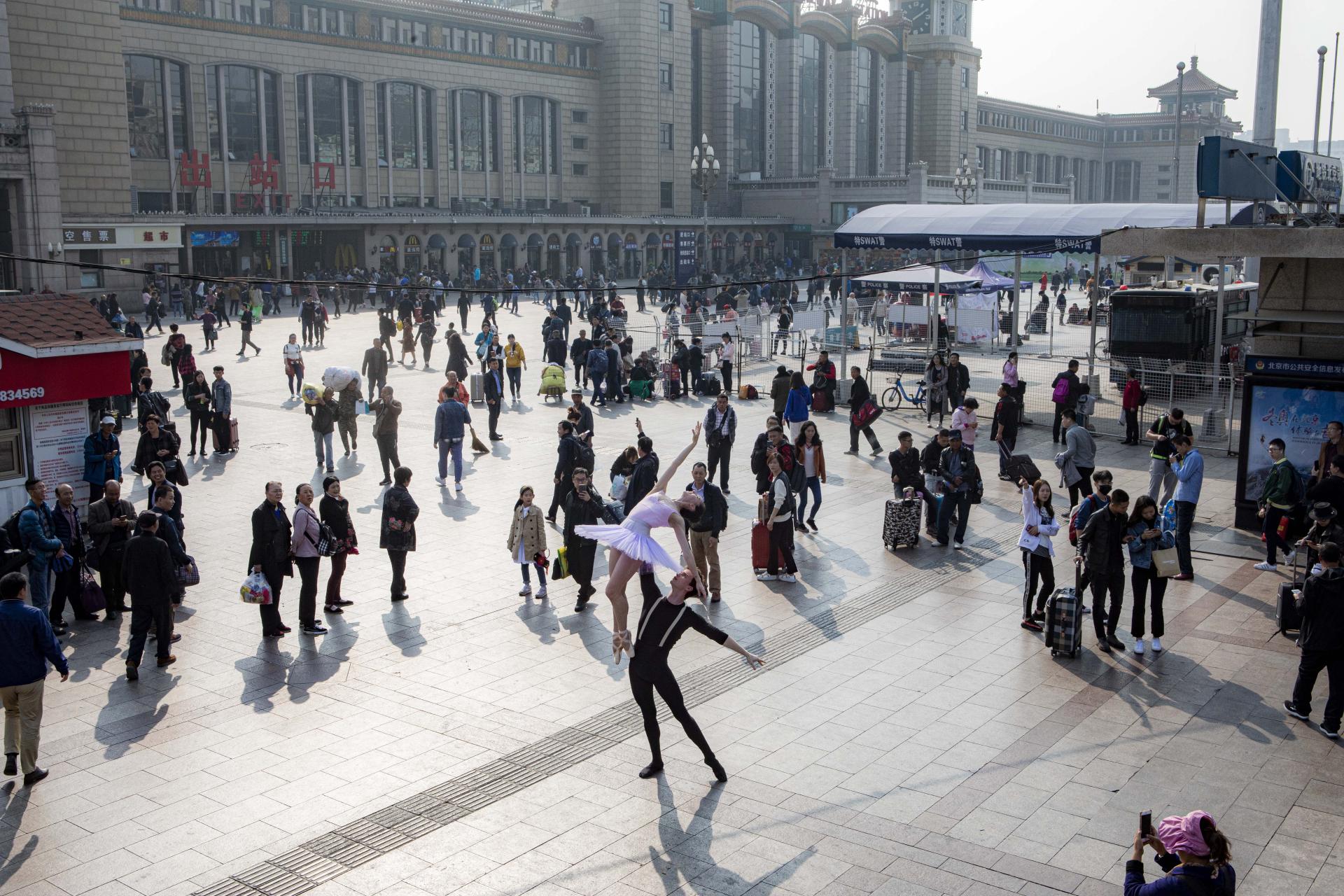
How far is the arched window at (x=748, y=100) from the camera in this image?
88000 millimetres

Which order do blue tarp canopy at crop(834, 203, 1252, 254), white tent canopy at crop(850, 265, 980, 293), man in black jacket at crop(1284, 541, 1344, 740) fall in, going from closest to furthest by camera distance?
man in black jacket at crop(1284, 541, 1344, 740) < blue tarp canopy at crop(834, 203, 1252, 254) < white tent canopy at crop(850, 265, 980, 293)

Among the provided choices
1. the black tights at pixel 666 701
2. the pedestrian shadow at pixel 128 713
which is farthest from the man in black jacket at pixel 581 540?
the black tights at pixel 666 701

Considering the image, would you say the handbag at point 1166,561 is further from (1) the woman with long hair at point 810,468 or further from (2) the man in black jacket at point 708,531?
(1) the woman with long hair at point 810,468

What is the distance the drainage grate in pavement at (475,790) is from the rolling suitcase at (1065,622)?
1.89 metres

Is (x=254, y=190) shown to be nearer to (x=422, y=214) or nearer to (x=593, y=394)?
(x=422, y=214)

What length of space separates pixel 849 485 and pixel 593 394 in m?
9.23

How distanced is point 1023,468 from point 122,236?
4218cm

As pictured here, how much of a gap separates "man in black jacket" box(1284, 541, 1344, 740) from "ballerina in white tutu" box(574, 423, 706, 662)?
4472mm

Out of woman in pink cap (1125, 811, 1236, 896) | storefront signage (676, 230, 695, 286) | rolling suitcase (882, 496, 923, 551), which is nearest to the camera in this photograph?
woman in pink cap (1125, 811, 1236, 896)

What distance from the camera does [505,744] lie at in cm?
931

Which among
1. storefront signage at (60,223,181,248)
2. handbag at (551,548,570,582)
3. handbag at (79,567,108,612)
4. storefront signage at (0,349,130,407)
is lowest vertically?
handbag at (79,567,108,612)

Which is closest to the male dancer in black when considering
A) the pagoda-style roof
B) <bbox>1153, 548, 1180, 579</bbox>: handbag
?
<bbox>1153, 548, 1180, 579</bbox>: handbag

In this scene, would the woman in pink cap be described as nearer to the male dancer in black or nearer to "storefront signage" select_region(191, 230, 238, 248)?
the male dancer in black

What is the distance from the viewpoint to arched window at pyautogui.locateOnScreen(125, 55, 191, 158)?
55.9m
